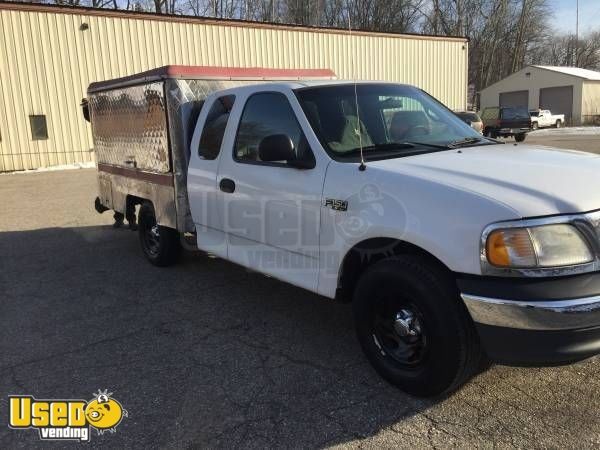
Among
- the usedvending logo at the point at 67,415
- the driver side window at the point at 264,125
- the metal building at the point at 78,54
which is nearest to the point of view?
the usedvending logo at the point at 67,415

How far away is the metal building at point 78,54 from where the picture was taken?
63.8 ft

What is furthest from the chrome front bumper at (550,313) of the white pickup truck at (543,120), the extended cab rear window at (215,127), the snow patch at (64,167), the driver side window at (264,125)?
the white pickup truck at (543,120)

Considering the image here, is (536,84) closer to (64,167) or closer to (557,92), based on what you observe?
(557,92)

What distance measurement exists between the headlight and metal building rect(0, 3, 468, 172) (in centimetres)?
1715

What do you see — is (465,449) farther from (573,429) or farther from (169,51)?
(169,51)

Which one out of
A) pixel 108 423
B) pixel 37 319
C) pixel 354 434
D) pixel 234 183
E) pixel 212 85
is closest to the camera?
pixel 354 434

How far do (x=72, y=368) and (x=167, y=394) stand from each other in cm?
88

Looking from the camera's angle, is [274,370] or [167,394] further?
[274,370]

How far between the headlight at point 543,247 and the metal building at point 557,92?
162 feet

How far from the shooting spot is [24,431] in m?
3.15

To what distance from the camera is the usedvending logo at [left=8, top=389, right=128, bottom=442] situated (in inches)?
125

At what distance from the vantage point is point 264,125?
4336 mm

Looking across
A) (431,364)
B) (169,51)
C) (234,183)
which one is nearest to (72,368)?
(234,183)

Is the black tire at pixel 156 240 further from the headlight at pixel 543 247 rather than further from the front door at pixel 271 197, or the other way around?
the headlight at pixel 543 247
